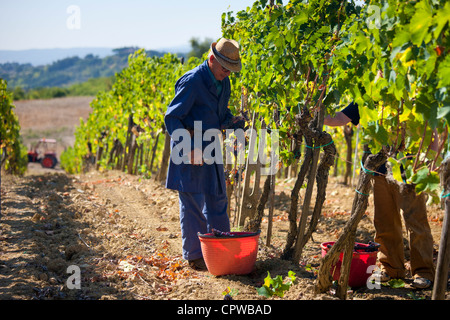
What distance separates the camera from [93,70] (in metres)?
136

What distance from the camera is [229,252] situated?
3.67 meters

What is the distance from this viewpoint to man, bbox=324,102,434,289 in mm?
3783

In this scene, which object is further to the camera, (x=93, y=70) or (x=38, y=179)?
(x=93, y=70)

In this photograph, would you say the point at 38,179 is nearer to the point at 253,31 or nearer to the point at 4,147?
the point at 4,147

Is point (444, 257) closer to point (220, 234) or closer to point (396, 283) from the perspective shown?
point (396, 283)

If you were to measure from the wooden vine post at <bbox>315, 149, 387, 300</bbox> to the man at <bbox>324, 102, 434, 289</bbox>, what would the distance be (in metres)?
0.75

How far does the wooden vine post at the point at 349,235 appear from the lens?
2989 mm

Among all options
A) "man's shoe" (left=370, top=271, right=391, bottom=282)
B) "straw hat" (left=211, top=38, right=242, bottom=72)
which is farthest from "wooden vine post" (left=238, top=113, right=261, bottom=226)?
"man's shoe" (left=370, top=271, right=391, bottom=282)

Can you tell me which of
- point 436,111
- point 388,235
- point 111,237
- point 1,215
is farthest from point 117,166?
point 436,111

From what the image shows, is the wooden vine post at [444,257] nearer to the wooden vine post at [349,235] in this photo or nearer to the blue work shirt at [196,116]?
the wooden vine post at [349,235]

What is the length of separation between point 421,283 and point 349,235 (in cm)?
104

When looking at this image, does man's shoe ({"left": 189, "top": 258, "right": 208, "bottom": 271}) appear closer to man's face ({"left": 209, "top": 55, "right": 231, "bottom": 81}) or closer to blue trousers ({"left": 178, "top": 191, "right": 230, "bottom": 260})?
blue trousers ({"left": 178, "top": 191, "right": 230, "bottom": 260})
